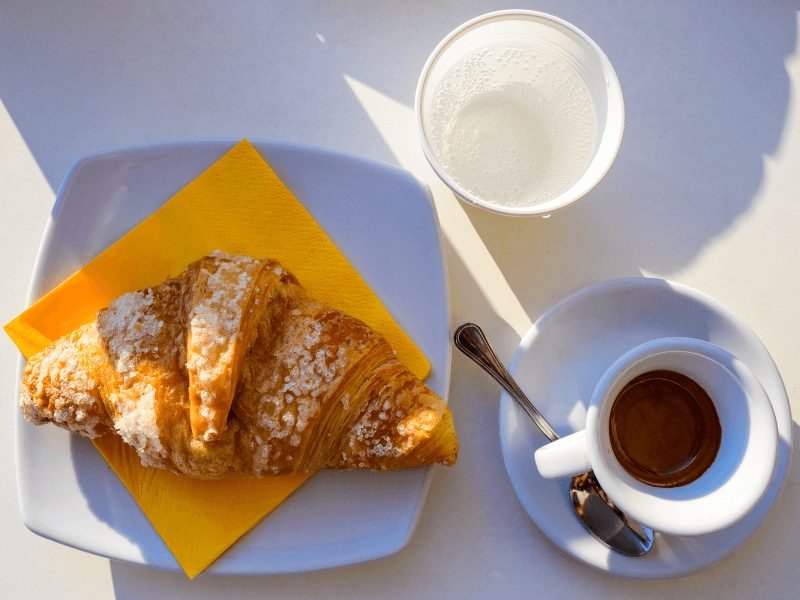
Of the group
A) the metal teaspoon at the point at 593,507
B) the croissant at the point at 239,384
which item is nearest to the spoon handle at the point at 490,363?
the metal teaspoon at the point at 593,507

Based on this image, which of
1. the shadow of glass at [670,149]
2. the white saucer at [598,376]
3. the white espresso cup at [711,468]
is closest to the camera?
the white espresso cup at [711,468]

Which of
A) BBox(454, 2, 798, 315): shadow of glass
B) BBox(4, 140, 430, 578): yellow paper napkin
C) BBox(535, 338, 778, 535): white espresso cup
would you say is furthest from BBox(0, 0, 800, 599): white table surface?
BBox(535, 338, 778, 535): white espresso cup

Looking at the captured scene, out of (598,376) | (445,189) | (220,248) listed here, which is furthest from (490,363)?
(220,248)

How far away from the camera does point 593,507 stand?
3.35 ft

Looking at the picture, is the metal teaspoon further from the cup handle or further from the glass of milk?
the glass of milk

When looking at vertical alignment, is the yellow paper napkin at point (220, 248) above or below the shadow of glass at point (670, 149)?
above

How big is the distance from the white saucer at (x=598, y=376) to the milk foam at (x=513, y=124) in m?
0.18

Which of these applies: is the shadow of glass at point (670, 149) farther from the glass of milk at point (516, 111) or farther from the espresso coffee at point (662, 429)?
the espresso coffee at point (662, 429)

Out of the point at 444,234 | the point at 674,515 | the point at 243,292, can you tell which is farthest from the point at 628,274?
the point at 243,292

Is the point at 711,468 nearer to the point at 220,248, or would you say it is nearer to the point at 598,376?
the point at 598,376

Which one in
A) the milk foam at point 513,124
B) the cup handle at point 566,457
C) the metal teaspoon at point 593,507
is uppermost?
the milk foam at point 513,124

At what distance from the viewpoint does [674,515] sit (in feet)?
2.79

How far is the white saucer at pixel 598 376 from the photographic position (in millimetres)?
1000

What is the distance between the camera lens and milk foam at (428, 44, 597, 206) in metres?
1.05
